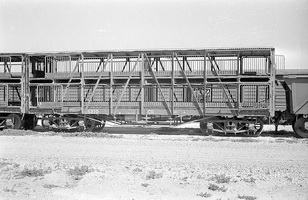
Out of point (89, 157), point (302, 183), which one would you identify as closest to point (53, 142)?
point (89, 157)

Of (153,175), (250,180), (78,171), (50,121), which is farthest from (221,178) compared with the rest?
(50,121)

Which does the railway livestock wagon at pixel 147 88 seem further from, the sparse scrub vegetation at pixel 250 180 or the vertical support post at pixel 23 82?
the sparse scrub vegetation at pixel 250 180

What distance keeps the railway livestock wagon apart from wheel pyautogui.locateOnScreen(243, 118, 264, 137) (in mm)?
53

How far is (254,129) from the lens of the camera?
1808cm

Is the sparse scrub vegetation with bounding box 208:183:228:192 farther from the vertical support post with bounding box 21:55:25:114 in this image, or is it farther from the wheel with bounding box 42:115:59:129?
the vertical support post with bounding box 21:55:25:114

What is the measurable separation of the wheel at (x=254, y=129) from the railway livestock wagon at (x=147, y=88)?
0.17ft

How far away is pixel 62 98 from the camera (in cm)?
1980

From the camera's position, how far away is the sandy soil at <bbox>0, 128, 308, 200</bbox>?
8.58 metres

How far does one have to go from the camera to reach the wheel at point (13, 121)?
2044cm

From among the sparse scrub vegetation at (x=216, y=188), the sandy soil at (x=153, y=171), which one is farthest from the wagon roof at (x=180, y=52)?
the sparse scrub vegetation at (x=216, y=188)

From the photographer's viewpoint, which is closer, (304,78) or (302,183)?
(302,183)

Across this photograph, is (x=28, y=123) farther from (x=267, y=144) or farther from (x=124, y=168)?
(x=267, y=144)

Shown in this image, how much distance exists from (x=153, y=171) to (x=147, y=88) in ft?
32.9

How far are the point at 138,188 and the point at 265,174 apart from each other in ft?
12.8
